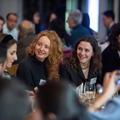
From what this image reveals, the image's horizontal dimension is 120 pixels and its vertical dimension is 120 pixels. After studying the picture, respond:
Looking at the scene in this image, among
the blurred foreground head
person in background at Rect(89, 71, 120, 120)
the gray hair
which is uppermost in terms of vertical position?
the gray hair

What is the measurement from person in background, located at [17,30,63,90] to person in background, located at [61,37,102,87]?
12 centimetres

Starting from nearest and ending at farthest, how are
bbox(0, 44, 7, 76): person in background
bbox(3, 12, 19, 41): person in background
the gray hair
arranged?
bbox(0, 44, 7, 76): person in background, the gray hair, bbox(3, 12, 19, 41): person in background

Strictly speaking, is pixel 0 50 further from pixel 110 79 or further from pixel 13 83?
pixel 13 83

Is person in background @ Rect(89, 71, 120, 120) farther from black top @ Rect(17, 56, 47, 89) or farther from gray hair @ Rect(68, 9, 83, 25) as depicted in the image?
gray hair @ Rect(68, 9, 83, 25)

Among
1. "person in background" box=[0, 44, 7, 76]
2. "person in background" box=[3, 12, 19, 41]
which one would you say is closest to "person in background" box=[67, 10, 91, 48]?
"person in background" box=[3, 12, 19, 41]

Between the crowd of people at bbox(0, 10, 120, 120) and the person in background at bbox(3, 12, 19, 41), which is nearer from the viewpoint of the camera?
the crowd of people at bbox(0, 10, 120, 120)

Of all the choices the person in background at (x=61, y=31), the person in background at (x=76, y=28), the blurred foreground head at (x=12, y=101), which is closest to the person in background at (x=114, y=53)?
the person in background at (x=76, y=28)

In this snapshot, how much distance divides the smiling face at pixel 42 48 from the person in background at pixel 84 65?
0.81ft

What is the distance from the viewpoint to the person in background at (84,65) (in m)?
5.17

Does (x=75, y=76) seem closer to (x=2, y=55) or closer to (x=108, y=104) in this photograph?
(x=2, y=55)

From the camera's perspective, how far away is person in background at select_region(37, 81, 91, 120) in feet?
6.87

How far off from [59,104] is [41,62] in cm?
300

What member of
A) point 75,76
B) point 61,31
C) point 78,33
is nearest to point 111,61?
point 75,76

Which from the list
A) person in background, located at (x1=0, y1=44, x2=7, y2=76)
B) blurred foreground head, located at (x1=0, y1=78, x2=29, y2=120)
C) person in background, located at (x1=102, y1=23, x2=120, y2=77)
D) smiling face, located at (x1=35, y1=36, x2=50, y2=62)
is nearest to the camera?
blurred foreground head, located at (x1=0, y1=78, x2=29, y2=120)
